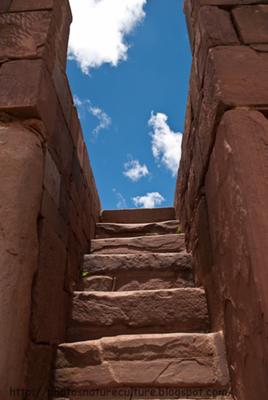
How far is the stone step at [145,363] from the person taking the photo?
1.75 meters

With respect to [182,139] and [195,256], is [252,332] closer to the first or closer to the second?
[195,256]

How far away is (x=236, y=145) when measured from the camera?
1.61 m

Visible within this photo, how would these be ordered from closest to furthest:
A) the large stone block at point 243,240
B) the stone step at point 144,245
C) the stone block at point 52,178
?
the large stone block at point 243,240
the stone block at point 52,178
the stone step at point 144,245

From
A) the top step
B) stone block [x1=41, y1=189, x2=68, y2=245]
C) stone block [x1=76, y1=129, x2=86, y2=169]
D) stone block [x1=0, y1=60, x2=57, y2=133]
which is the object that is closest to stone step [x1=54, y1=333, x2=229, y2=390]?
stone block [x1=41, y1=189, x2=68, y2=245]

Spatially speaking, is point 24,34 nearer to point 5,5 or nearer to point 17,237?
point 5,5

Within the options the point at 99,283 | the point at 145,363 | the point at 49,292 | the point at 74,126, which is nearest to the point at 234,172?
the point at 145,363

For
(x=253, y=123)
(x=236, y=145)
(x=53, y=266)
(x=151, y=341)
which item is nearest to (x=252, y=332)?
(x=151, y=341)

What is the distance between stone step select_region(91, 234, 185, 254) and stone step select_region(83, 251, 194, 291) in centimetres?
38

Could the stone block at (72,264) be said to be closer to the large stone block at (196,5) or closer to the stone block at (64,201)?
the stone block at (64,201)

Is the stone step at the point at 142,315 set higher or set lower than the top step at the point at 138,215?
lower

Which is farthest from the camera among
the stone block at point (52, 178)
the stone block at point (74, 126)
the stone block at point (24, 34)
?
the stone block at point (74, 126)

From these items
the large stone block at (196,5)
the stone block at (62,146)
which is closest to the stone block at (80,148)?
the stone block at (62,146)

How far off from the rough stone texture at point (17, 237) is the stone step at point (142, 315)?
0.72 metres

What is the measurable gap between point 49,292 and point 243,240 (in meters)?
1.16
